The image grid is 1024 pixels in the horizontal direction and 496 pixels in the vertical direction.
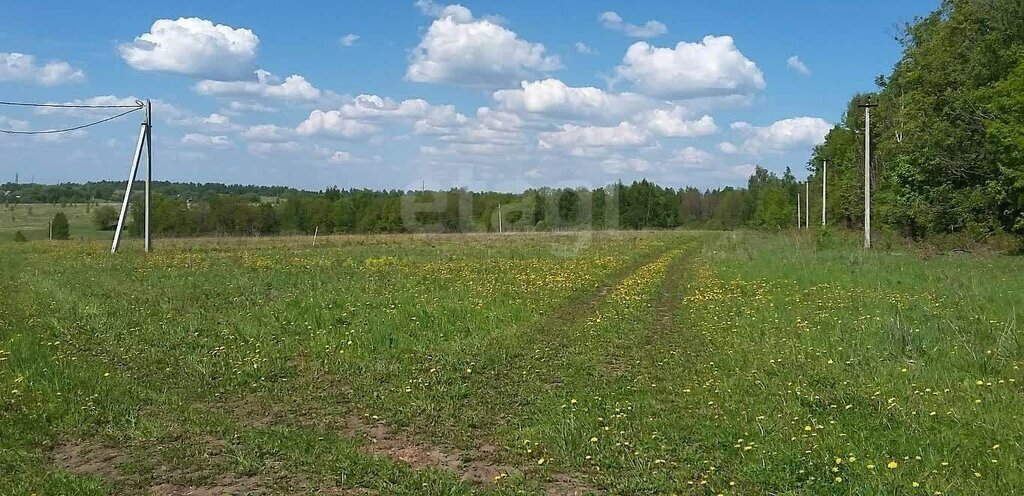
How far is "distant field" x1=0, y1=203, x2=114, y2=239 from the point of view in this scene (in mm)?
61938

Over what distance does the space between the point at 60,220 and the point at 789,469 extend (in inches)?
2979

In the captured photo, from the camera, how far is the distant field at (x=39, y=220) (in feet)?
203

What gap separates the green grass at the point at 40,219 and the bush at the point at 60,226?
47cm

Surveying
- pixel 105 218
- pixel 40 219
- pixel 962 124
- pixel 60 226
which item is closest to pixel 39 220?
pixel 40 219

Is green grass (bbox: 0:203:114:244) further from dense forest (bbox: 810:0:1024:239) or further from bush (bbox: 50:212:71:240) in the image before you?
dense forest (bbox: 810:0:1024:239)

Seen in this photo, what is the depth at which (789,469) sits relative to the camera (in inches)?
223

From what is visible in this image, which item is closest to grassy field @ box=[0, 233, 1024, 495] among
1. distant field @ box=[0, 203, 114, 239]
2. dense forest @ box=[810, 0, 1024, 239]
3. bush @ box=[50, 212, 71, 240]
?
dense forest @ box=[810, 0, 1024, 239]

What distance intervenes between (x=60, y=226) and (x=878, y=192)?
63.7 meters

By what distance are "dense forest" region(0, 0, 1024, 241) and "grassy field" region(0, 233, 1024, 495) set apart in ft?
72.2

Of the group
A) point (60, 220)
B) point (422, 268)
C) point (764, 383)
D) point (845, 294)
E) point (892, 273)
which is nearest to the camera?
point (764, 383)

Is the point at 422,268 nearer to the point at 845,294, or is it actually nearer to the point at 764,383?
the point at 845,294

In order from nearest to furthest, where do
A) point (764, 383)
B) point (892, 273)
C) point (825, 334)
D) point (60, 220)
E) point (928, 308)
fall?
point (764, 383), point (825, 334), point (928, 308), point (892, 273), point (60, 220)

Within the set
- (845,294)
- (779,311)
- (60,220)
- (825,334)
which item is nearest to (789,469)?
(825,334)

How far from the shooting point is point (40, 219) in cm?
7288
